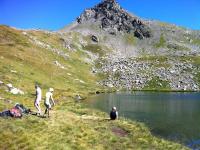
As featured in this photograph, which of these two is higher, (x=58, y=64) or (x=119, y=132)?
(x=58, y=64)

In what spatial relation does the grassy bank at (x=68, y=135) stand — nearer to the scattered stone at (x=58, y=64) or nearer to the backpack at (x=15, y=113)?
the backpack at (x=15, y=113)

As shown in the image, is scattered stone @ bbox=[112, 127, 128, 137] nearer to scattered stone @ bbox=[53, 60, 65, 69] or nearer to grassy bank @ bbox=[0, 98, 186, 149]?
grassy bank @ bbox=[0, 98, 186, 149]

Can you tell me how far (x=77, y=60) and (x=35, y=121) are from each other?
150393 mm

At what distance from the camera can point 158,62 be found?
194625 millimetres

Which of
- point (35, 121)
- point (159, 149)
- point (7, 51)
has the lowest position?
point (159, 149)

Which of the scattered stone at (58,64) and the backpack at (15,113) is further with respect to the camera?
the scattered stone at (58,64)

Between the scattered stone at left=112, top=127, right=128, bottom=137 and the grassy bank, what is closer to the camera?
the grassy bank

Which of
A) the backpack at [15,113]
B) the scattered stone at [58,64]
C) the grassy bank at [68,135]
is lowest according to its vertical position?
the grassy bank at [68,135]

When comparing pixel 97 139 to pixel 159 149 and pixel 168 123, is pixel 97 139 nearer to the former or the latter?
pixel 159 149

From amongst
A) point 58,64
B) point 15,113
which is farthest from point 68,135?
point 58,64

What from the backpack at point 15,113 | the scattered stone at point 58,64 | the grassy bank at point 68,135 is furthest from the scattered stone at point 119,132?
the scattered stone at point 58,64

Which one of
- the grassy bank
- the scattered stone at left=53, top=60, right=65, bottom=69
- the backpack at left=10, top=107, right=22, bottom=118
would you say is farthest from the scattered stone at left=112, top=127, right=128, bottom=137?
the scattered stone at left=53, top=60, right=65, bottom=69

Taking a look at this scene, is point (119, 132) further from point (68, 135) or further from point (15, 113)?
point (15, 113)

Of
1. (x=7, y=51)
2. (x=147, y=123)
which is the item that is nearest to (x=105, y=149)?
(x=147, y=123)
